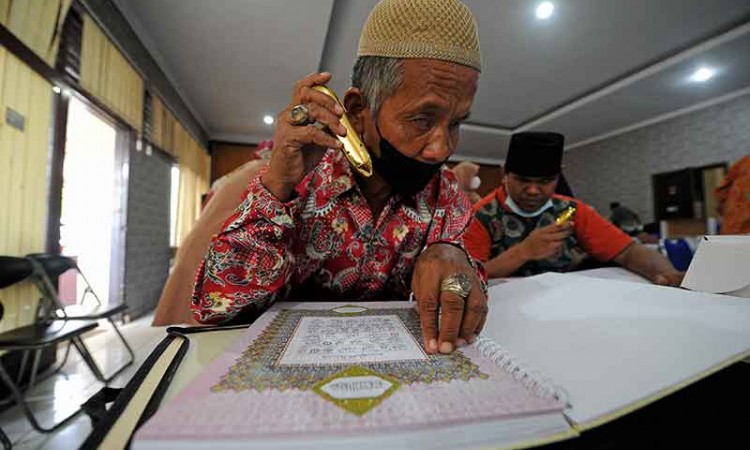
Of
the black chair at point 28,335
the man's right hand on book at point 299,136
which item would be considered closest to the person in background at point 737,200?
the man's right hand on book at point 299,136

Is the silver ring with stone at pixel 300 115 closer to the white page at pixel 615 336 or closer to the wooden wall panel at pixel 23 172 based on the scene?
the white page at pixel 615 336

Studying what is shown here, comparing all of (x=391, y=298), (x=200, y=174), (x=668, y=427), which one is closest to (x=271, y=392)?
(x=668, y=427)

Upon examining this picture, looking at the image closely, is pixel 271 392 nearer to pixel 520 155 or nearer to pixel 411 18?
pixel 411 18

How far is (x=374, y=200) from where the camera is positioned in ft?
2.23

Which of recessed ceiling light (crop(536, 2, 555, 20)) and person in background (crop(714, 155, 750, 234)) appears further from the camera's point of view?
recessed ceiling light (crop(536, 2, 555, 20))

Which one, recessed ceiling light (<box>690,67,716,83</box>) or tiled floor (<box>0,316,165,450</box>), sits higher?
recessed ceiling light (<box>690,67,716,83</box>)

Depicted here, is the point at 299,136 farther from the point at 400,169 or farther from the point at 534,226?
A: the point at 534,226

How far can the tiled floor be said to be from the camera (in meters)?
1.19

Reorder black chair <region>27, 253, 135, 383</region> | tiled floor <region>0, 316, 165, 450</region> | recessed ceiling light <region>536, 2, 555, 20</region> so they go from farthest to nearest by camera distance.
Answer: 1. recessed ceiling light <region>536, 2, 555, 20</region>
2. black chair <region>27, 253, 135, 383</region>
3. tiled floor <region>0, 316, 165, 450</region>

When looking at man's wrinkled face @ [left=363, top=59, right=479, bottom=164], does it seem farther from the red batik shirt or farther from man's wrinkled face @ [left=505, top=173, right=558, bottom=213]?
man's wrinkled face @ [left=505, top=173, right=558, bottom=213]

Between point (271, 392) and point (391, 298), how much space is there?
54 cm

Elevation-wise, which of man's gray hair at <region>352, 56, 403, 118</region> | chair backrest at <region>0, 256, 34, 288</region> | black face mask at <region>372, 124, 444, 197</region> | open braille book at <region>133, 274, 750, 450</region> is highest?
man's gray hair at <region>352, 56, 403, 118</region>

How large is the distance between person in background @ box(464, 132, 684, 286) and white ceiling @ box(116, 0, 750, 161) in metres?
2.15

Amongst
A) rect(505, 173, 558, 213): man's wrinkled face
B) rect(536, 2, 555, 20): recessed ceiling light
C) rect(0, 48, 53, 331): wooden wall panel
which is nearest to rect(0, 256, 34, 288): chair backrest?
rect(0, 48, 53, 331): wooden wall panel
